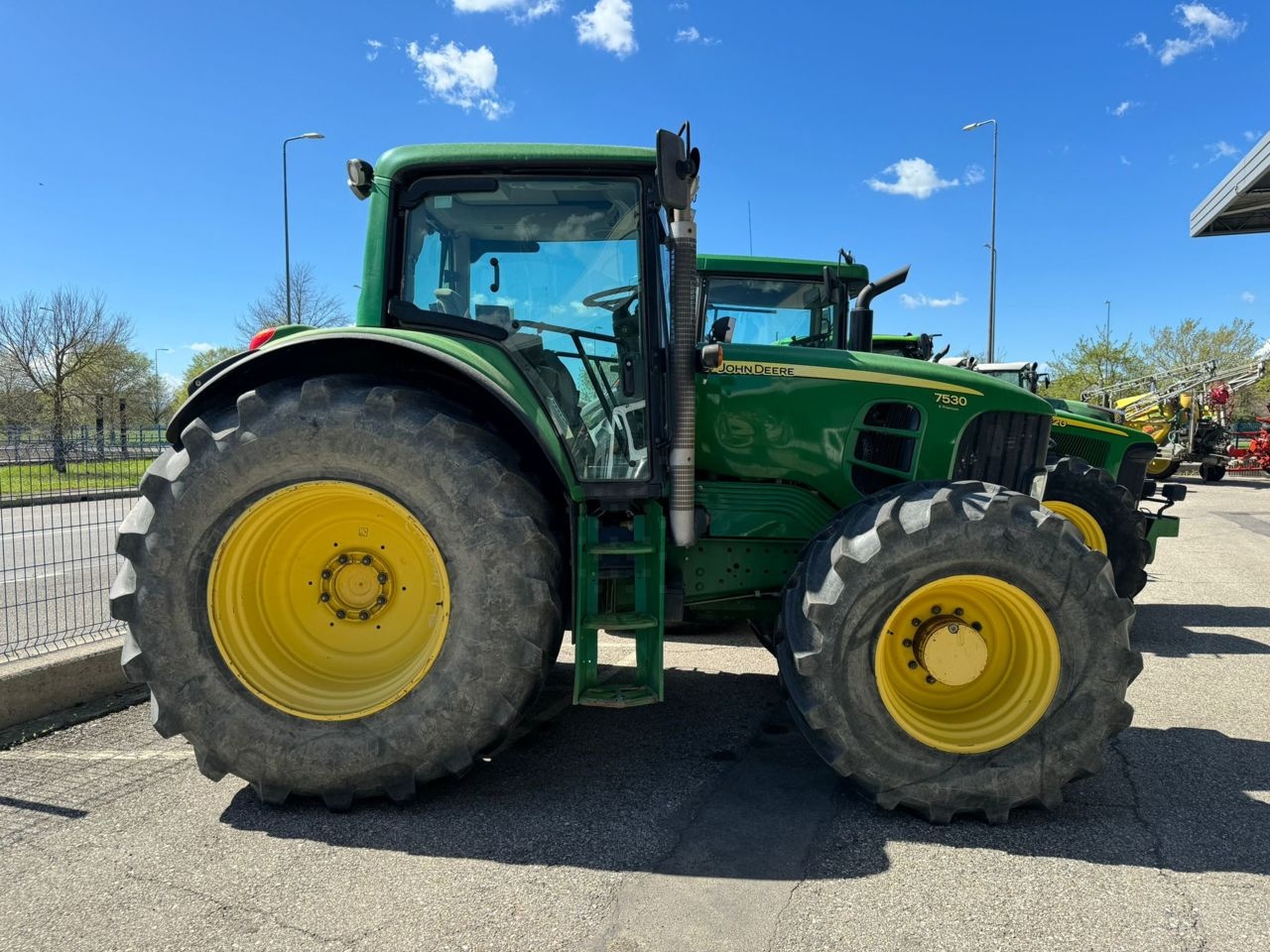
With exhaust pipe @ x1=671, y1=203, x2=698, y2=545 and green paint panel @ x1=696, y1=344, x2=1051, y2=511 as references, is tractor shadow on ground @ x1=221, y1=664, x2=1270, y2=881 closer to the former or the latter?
exhaust pipe @ x1=671, y1=203, x2=698, y2=545

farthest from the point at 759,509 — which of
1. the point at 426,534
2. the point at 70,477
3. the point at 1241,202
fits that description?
the point at 1241,202

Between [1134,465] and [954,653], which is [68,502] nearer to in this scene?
[954,653]

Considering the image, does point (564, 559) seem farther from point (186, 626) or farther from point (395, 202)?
point (395, 202)

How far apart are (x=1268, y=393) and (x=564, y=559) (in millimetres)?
46049

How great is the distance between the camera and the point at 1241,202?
1750cm

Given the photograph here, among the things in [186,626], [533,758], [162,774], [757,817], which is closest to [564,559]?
[533,758]

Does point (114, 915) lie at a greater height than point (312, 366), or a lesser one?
lesser

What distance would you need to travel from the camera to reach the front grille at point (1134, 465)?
6.91 meters

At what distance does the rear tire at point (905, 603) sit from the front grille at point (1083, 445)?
4583mm

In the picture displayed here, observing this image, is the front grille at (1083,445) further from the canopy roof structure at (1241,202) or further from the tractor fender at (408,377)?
the canopy roof structure at (1241,202)

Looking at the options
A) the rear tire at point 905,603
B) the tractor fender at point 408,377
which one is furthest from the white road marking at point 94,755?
the rear tire at point 905,603

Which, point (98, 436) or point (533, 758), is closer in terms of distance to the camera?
point (533, 758)

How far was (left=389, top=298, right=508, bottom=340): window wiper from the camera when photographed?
10.4 feet

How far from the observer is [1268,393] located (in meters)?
37.4
